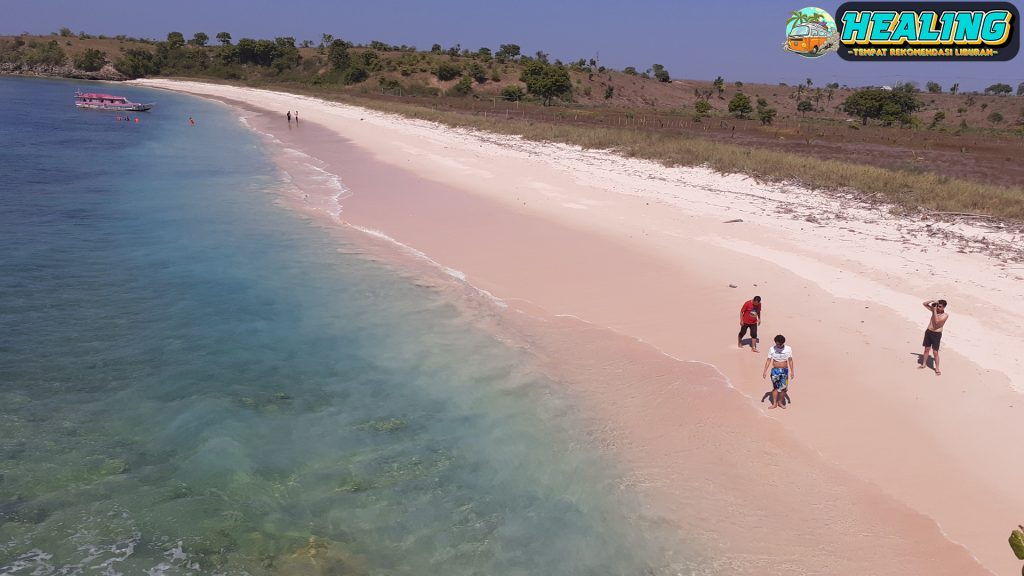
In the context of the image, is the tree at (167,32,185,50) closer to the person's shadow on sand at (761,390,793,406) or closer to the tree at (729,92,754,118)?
the tree at (729,92,754,118)

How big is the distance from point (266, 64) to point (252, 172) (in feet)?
400

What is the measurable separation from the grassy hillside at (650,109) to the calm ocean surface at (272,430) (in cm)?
2085

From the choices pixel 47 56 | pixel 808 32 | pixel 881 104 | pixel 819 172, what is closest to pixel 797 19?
pixel 808 32

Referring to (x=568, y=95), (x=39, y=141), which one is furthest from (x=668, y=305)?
(x=568, y=95)

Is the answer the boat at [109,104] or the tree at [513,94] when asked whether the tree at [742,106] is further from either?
the boat at [109,104]

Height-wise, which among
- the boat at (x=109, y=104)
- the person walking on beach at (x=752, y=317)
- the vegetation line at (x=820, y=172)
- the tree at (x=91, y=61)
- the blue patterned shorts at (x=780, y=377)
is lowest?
the blue patterned shorts at (x=780, y=377)

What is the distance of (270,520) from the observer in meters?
7.82

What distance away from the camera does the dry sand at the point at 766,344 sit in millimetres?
7848

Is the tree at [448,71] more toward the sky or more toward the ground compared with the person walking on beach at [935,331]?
more toward the sky

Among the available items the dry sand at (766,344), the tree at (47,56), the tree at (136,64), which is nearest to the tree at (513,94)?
the dry sand at (766,344)

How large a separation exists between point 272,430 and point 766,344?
369 inches

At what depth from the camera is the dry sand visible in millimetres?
7848

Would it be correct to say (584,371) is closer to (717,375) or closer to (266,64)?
(717,375)

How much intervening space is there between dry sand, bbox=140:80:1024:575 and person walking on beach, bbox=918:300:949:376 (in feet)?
0.88
